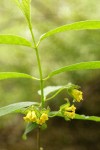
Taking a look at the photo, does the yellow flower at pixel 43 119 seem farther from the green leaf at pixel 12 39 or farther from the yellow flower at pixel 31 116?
the green leaf at pixel 12 39

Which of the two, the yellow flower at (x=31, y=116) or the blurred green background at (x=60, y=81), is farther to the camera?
the blurred green background at (x=60, y=81)

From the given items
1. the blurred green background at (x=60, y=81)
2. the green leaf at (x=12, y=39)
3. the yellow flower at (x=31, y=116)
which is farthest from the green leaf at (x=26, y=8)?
the blurred green background at (x=60, y=81)

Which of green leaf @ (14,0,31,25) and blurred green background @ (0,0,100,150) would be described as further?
blurred green background @ (0,0,100,150)

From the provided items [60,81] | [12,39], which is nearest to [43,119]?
[12,39]

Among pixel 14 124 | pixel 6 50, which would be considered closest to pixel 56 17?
pixel 6 50

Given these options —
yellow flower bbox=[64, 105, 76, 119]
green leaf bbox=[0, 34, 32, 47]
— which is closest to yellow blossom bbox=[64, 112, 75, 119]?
yellow flower bbox=[64, 105, 76, 119]

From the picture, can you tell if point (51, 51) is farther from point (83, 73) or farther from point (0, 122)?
point (0, 122)

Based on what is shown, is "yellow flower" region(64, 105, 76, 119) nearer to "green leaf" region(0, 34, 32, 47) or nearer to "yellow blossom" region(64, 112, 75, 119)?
"yellow blossom" region(64, 112, 75, 119)

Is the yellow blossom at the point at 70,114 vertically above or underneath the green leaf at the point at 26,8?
underneath

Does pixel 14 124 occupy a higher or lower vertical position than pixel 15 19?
lower
